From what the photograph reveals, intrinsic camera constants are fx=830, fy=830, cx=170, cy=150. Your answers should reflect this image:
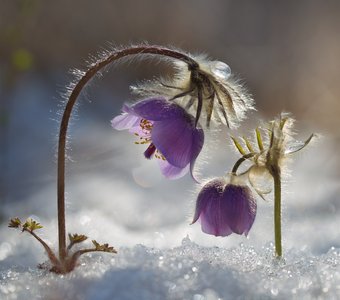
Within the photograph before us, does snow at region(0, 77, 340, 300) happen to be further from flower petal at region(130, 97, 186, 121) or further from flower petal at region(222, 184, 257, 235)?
flower petal at region(130, 97, 186, 121)

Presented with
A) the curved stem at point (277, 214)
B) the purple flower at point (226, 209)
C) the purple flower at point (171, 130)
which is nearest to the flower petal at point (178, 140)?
the purple flower at point (171, 130)

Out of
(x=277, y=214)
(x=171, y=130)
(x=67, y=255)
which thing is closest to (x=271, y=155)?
(x=277, y=214)

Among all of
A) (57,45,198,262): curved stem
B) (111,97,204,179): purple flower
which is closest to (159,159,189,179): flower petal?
(111,97,204,179): purple flower

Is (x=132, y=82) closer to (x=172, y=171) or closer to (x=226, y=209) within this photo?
(x=172, y=171)

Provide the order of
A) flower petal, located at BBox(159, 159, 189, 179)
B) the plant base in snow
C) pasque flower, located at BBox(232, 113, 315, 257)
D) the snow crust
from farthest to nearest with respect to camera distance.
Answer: flower petal, located at BBox(159, 159, 189, 179) < pasque flower, located at BBox(232, 113, 315, 257) < the plant base in snow < the snow crust

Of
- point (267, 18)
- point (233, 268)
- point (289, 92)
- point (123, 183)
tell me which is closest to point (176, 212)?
point (123, 183)
